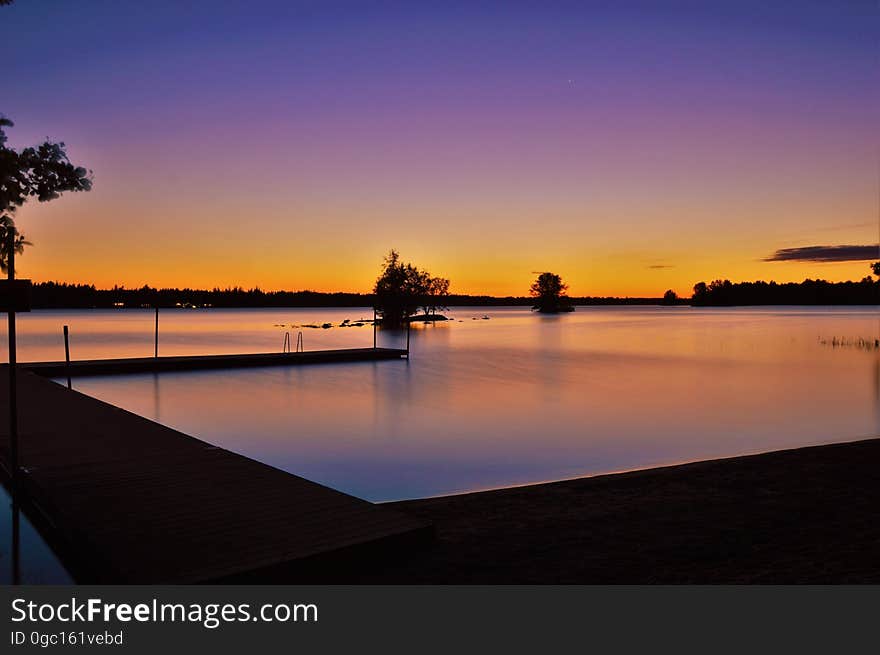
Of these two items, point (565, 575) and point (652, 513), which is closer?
point (565, 575)

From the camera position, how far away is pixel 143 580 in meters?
4.81

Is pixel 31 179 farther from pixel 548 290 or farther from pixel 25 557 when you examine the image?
pixel 548 290

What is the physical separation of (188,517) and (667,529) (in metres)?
4.43

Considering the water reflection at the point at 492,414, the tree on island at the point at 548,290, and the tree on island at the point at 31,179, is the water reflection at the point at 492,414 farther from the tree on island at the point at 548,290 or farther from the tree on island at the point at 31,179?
the tree on island at the point at 548,290

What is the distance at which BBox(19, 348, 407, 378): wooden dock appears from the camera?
23438 millimetres

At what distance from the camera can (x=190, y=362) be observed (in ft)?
86.5

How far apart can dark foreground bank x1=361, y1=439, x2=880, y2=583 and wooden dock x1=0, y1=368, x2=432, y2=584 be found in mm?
539

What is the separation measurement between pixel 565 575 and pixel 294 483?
3342 mm

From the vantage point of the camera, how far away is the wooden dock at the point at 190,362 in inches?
923

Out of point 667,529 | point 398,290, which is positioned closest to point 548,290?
point 398,290

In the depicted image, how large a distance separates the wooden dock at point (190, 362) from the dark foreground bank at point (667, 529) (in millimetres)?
19700

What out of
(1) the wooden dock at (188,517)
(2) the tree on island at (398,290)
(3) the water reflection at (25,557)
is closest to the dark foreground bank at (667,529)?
(1) the wooden dock at (188,517)
